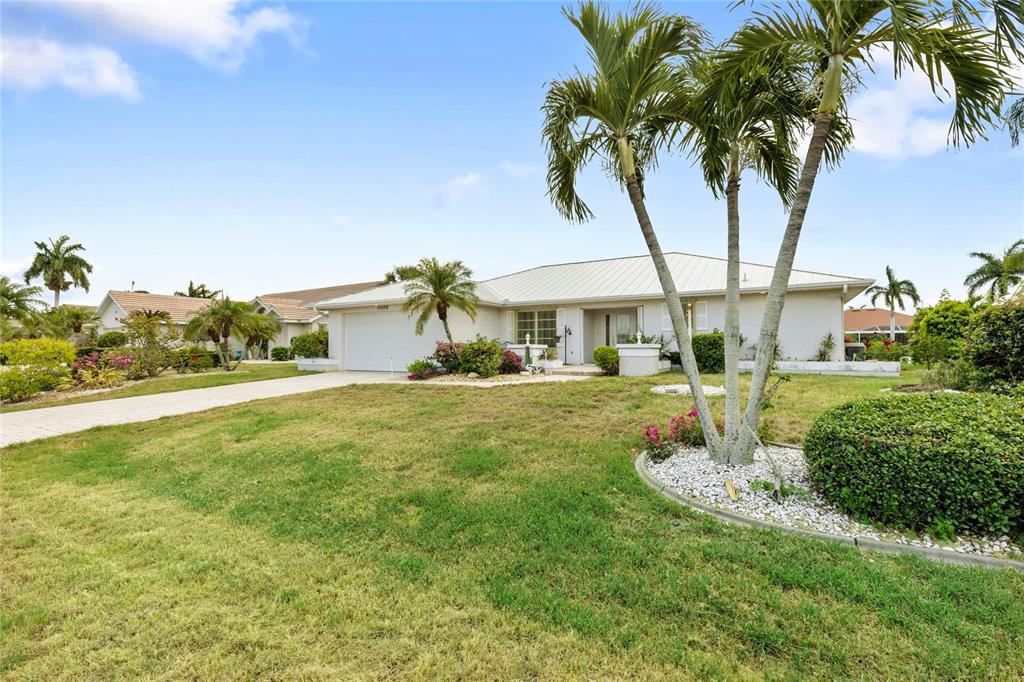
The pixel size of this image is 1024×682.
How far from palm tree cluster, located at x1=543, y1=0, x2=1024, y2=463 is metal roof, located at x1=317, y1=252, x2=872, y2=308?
9.41 meters

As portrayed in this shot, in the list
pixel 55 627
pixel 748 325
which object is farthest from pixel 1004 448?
pixel 748 325

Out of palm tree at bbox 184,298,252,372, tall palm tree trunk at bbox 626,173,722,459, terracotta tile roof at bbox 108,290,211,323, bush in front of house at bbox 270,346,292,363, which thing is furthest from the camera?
terracotta tile roof at bbox 108,290,211,323

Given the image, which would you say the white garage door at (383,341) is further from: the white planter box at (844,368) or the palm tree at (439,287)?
the white planter box at (844,368)

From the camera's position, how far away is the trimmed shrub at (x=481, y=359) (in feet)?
44.2

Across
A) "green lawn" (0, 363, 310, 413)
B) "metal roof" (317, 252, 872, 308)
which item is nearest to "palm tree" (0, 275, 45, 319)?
"green lawn" (0, 363, 310, 413)

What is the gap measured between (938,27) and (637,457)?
15.4 ft

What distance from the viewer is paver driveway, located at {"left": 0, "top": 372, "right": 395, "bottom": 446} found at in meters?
8.22

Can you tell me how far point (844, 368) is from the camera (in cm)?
1286

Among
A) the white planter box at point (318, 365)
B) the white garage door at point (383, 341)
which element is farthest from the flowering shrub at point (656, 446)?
the white planter box at point (318, 365)

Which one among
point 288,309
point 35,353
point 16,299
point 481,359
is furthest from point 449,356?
point 16,299

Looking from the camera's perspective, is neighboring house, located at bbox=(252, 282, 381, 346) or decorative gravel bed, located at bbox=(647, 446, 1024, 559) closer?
decorative gravel bed, located at bbox=(647, 446, 1024, 559)

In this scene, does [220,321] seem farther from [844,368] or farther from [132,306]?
[844,368]

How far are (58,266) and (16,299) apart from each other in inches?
835

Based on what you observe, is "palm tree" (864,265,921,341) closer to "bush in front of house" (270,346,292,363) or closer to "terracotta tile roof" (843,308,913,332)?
"terracotta tile roof" (843,308,913,332)
